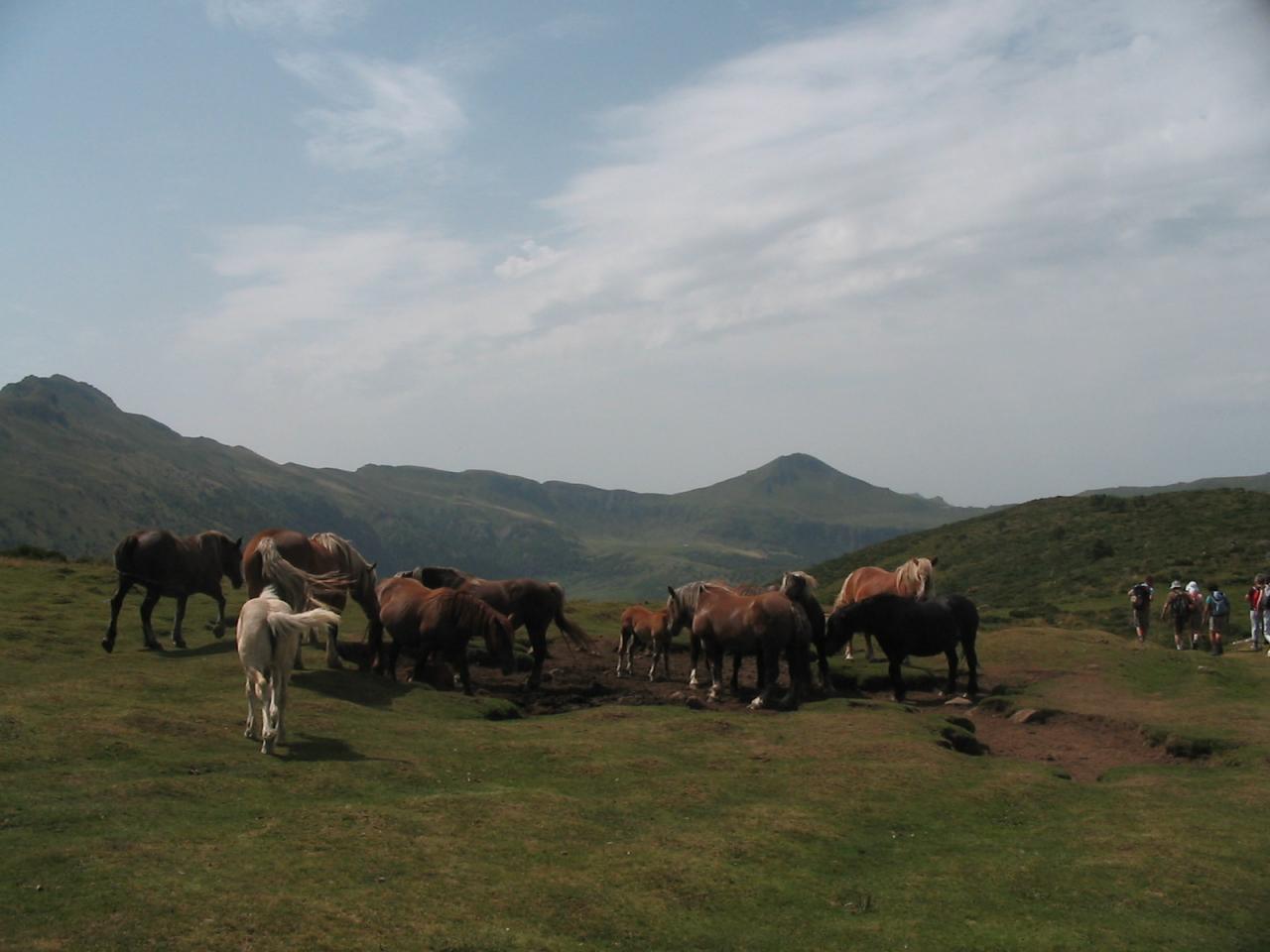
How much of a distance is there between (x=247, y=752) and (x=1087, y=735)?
1313cm

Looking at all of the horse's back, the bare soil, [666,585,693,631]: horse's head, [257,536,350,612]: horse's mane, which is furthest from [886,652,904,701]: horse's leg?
[257,536,350,612]: horse's mane

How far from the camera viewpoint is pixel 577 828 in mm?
10648

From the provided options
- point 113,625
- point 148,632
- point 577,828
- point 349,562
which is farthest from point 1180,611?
point 113,625

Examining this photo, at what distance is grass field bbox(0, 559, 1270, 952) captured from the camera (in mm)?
8234

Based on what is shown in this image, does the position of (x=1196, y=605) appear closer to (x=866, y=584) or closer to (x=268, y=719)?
(x=866, y=584)

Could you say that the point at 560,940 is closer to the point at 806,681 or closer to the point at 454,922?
the point at 454,922

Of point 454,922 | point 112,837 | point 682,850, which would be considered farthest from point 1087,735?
point 112,837

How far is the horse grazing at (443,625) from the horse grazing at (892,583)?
7.36 meters

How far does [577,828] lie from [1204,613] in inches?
991

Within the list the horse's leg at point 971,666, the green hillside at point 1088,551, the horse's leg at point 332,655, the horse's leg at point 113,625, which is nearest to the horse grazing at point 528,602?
the horse's leg at point 332,655

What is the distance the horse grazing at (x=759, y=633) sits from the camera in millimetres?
18344

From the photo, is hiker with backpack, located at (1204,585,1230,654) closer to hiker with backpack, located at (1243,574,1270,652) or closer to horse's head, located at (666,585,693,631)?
hiker with backpack, located at (1243,574,1270,652)

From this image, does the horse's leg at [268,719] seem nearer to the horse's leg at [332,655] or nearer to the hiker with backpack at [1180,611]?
the horse's leg at [332,655]

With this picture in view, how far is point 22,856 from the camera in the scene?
847 centimetres
